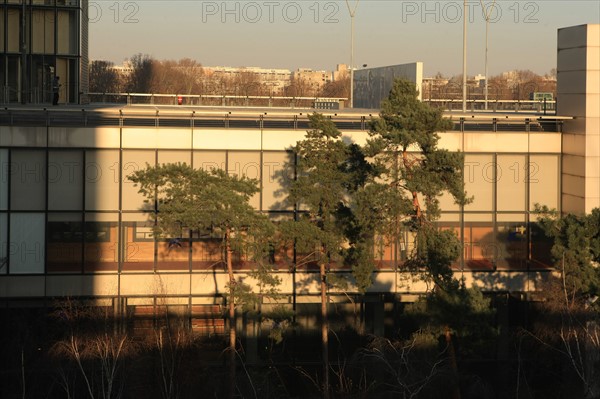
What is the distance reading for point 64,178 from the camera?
101 feet

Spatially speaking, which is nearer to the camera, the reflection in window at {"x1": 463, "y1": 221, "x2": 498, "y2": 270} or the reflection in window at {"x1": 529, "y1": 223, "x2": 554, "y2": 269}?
the reflection in window at {"x1": 463, "y1": 221, "x2": 498, "y2": 270}

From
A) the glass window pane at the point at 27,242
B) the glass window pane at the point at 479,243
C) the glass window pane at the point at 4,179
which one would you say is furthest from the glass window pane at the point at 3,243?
the glass window pane at the point at 479,243

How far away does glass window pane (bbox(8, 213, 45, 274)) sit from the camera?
101 ft

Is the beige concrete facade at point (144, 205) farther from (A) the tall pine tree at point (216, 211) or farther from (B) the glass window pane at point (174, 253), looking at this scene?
(A) the tall pine tree at point (216, 211)

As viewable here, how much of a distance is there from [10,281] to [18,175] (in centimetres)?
306

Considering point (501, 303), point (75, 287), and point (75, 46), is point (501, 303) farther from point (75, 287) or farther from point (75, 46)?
point (75, 46)

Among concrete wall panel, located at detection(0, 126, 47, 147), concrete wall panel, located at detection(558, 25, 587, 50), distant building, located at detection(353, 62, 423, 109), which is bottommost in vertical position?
concrete wall panel, located at detection(0, 126, 47, 147)

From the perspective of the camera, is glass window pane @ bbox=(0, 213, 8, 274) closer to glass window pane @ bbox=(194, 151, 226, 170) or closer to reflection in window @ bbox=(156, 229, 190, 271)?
reflection in window @ bbox=(156, 229, 190, 271)

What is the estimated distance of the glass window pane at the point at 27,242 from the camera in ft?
101

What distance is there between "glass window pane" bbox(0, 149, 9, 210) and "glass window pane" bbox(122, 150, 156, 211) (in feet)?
11.0

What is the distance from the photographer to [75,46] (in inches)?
1961

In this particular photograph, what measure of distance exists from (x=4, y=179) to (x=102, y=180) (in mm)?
2779

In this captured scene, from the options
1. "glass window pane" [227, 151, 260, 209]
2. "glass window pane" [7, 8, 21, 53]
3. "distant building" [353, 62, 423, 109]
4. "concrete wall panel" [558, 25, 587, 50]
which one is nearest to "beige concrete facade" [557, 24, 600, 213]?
"concrete wall panel" [558, 25, 587, 50]

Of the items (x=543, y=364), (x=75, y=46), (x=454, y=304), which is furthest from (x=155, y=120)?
(x=75, y=46)
